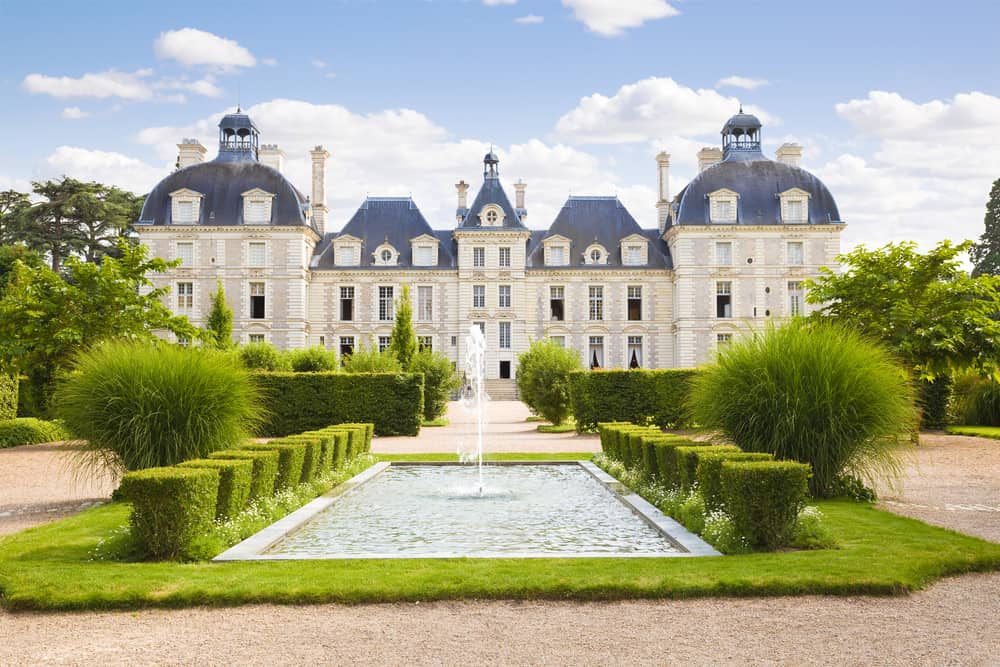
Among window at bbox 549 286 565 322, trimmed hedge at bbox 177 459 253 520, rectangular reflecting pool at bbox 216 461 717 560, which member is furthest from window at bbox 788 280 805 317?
trimmed hedge at bbox 177 459 253 520

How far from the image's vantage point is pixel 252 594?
5.30 metres

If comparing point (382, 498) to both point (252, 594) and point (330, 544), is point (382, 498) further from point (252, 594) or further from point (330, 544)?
point (252, 594)

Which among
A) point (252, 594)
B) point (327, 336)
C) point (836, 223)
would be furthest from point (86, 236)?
point (252, 594)

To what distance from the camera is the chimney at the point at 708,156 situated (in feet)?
137

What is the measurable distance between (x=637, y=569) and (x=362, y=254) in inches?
1406

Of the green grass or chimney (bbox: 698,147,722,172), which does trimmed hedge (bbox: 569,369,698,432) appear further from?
chimney (bbox: 698,147,722,172)

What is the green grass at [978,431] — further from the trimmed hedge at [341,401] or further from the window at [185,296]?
the window at [185,296]

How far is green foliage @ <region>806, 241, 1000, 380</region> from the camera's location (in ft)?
51.9

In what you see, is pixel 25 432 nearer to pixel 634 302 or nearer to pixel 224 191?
pixel 224 191

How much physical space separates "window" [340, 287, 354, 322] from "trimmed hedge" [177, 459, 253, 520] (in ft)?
108

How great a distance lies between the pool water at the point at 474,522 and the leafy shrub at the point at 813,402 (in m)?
1.64

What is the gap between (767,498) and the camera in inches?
261

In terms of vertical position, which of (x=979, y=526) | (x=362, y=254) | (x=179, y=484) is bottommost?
(x=979, y=526)

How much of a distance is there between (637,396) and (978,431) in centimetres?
723
